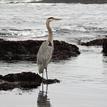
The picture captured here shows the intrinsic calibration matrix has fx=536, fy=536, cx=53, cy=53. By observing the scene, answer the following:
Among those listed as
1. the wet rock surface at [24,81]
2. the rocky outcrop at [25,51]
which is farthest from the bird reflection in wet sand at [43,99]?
the rocky outcrop at [25,51]

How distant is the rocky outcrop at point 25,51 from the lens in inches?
641

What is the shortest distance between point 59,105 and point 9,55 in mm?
7117

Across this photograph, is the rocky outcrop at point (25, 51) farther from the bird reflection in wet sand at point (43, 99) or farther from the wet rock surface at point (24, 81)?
the bird reflection in wet sand at point (43, 99)

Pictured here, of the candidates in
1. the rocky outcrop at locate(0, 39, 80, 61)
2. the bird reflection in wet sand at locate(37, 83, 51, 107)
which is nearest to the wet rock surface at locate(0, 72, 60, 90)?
the bird reflection in wet sand at locate(37, 83, 51, 107)

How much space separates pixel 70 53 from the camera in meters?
17.1

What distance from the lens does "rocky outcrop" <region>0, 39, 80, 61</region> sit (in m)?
16.3

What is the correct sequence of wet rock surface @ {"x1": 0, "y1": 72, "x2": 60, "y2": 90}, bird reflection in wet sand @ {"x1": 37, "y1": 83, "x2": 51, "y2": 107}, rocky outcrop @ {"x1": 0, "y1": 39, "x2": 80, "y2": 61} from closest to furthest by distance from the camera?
bird reflection in wet sand @ {"x1": 37, "y1": 83, "x2": 51, "y2": 107} → wet rock surface @ {"x1": 0, "y1": 72, "x2": 60, "y2": 90} → rocky outcrop @ {"x1": 0, "y1": 39, "x2": 80, "y2": 61}

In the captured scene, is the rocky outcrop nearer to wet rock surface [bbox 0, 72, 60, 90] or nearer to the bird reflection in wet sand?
wet rock surface [bbox 0, 72, 60, 90]

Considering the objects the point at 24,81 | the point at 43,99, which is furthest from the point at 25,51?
the point at 43,99

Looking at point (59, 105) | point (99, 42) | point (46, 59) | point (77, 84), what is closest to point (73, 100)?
point (59, 105)

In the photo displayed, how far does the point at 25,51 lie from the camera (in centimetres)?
1689

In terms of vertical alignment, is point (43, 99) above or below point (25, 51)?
below

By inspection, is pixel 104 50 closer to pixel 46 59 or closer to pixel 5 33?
pixel 46 59

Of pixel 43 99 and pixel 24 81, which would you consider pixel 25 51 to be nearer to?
pixel 24 81
